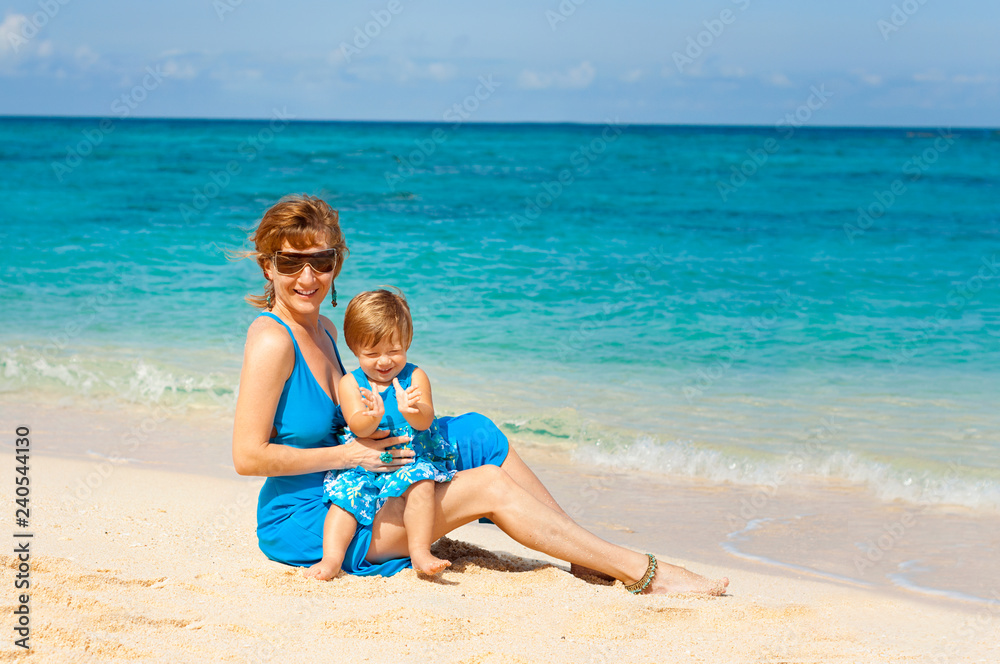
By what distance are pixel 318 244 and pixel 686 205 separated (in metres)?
18.3

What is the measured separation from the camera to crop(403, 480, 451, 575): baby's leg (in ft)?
10.0

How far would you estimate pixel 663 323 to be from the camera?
909 centimetres

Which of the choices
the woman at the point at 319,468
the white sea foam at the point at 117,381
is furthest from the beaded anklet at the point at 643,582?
the white sea foam at the point at 117,381

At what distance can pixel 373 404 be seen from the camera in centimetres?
299

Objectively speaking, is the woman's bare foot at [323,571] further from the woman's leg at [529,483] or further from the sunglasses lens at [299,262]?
the sunglasses lens at [299,262]

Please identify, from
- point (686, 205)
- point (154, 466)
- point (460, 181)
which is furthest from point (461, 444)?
point (460, 181)

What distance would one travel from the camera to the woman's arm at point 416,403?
9.81ft

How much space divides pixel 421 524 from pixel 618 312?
6759 millimetres

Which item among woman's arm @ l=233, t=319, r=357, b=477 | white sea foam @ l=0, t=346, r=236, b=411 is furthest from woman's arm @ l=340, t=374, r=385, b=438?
white sea foam @ l=0, t=346, r=236, b=411

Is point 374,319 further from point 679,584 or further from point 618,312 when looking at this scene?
point 618,312

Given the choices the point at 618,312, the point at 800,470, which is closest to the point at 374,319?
the point at 800,470

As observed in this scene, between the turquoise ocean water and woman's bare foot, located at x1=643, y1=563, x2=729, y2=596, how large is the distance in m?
1.97

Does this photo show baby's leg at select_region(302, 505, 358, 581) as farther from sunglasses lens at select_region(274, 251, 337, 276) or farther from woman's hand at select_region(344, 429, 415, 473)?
sunglasses lens at select_region(274, 251, 337, 276)

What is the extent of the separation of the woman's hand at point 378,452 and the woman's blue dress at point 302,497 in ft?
0.52
